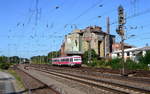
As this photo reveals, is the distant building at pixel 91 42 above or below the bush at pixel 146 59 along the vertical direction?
above

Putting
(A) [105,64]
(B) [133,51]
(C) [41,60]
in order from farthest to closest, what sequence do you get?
(C) [41,60] → (B) [133,51] → (A) [105,64]

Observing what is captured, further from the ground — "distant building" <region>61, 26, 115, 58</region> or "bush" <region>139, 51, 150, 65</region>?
"distant building" <region>61, 26, 115, 58</region>

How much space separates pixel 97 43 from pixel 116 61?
61.1 metres

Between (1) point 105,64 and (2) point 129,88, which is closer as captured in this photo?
(2) point 129,88

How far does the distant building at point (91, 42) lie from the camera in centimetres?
12250

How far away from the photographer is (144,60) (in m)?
57.7

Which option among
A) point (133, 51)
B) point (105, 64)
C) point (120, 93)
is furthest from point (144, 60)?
point (120, 93)

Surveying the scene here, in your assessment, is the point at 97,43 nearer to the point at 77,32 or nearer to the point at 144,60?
the point at 77,32

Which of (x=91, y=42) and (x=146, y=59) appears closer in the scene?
(x=146, y=59)

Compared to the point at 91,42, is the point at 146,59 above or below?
below

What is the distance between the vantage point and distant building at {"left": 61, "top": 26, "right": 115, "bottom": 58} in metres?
122

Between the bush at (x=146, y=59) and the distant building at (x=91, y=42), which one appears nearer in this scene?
the bush at (x=146, y=59)

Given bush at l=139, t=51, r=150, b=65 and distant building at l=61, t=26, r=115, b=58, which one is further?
distant building at l=61, t=26, r=115, b=58

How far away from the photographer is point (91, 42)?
127 m
